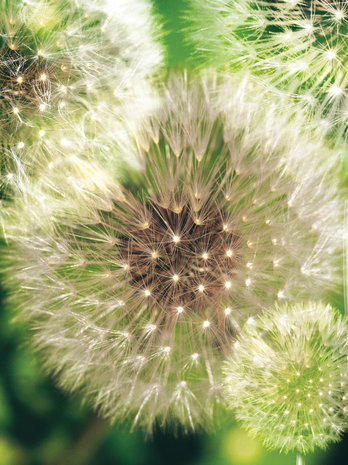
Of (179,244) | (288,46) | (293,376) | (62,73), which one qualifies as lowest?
(293,376)

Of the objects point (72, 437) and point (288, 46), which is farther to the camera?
point (72, 437)

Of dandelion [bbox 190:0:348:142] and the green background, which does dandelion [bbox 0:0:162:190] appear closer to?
dandelion [bbox 190:0:348:142]

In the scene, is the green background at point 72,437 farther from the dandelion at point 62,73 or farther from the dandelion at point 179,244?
the dandelion at point 62,73

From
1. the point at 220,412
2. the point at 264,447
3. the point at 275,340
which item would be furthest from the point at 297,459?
the point at 275,340

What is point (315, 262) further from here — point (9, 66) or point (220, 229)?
point (9, 66)

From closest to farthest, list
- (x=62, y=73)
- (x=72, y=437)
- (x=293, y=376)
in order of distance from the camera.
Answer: (x=293, y=376) → (x=62, y=73) → (x=72, y=437)

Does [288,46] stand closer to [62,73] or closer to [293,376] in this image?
[62,73]

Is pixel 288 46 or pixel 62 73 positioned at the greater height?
pixel 288 46

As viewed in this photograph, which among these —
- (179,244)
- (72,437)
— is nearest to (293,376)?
(179,244)

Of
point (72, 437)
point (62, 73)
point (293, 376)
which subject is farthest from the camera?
point (72, 437)
